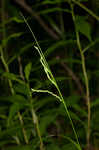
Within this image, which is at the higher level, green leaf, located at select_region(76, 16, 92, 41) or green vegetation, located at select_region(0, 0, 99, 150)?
green leaf, located at select_region(76, 16, 92, 41)

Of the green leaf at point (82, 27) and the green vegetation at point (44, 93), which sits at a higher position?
the green leaf at point (82, 27)

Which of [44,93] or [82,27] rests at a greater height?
[82,27]

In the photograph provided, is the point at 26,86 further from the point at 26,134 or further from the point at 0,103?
the point at 0,103

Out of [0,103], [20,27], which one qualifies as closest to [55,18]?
[20,27]

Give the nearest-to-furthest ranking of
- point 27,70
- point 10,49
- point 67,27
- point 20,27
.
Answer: point 27,70, point 20,27, point 67,27, point 10,49

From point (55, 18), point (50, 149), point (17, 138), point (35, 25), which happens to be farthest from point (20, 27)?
point (50, 149)

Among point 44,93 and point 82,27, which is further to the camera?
point 44,93

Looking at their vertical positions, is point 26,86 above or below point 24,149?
above

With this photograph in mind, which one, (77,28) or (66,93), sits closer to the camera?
(77,28)

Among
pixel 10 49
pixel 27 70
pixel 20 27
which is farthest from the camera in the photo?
pixel 10 49

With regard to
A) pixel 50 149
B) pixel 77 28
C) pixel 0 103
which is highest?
pixel 77 28
